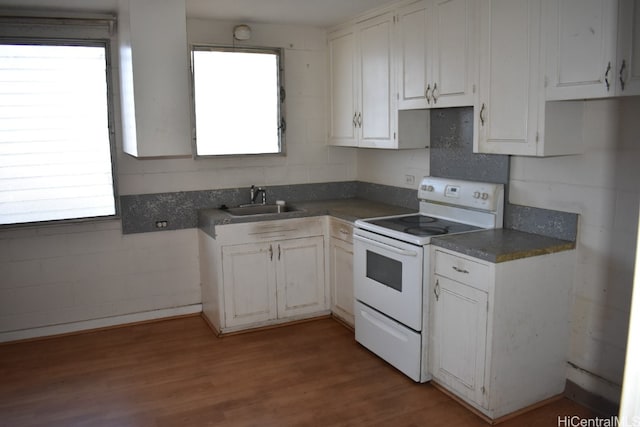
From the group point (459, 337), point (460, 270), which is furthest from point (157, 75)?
point (459, 337)

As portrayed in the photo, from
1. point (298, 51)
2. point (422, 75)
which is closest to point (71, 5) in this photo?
point (298, 51)

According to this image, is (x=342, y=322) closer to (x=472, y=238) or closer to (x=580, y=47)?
(x=472, y=238)

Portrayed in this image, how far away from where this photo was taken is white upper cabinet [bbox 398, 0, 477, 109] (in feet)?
10.4

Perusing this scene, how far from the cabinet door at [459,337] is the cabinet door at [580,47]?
1.11m

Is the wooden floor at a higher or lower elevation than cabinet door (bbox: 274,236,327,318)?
lower

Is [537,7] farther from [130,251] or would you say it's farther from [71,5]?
[130,251]

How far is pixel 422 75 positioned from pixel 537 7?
98cm

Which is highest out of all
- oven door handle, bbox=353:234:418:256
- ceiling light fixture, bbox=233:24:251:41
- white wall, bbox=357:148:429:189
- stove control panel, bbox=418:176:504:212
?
ceiling light fixture, bbox=233:24:251:41

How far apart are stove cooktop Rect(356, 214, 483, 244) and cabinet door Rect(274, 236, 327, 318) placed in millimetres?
715

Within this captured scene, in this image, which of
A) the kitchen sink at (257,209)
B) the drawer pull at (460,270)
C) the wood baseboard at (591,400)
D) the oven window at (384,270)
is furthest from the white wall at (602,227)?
the kitchen sink at (257,209)

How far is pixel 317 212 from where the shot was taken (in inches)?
168

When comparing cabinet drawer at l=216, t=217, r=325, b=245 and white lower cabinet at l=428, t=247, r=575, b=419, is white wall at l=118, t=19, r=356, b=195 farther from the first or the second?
white lower cabinet at l=428, t=247, r=575, b=419

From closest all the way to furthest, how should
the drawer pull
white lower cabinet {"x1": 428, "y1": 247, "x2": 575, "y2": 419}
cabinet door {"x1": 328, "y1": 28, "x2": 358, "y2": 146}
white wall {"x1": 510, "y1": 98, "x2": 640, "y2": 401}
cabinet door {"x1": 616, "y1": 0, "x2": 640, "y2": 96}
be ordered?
1. cabinet door {"x1": 616, "y1": 0, "x2": 640, "y2": 96}
2. white wall {"x1": 510, "y1": 98, "x2": 640, "y2": 401}
3. white lower cabinet {"x1": 428, "y1": 247, "x2": 575, "y2": 419}
4. the drawer pull
5. cabinet door {"x1": 328, "y1": 28, "x2": 358, "y2": 146}

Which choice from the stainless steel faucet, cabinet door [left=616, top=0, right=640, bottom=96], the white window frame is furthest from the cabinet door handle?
the white window frame
